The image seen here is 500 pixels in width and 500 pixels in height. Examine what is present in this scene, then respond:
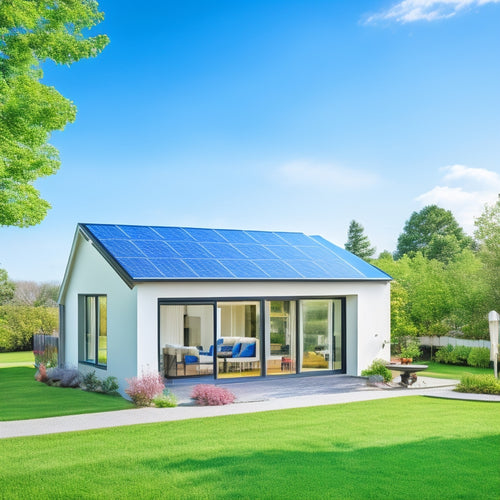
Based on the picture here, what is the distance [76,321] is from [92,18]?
976 cm

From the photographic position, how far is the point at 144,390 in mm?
14664

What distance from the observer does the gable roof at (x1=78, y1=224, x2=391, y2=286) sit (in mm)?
16984

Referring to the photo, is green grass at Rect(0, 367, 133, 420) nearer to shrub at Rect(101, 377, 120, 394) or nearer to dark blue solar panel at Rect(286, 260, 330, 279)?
shrub at Rect(101, 377, 120, 394)

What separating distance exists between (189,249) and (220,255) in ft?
3.24

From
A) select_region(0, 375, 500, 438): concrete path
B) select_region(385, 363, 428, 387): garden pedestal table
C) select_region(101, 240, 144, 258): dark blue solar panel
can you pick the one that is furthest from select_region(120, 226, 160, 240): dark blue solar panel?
select_region(385, 363, 428, 387): garden pedestal table

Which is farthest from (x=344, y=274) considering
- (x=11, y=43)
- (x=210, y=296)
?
(x=11, y=43)

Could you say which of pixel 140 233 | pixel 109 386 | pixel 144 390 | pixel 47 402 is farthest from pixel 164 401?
pixel 140 233

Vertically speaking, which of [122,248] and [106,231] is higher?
[106,231]

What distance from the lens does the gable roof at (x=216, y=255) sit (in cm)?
1698

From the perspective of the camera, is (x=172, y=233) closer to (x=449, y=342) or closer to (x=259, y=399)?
(x=259, y=399)

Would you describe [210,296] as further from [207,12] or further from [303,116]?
[303,116]

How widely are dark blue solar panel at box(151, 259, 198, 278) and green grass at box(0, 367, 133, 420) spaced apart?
140 inches

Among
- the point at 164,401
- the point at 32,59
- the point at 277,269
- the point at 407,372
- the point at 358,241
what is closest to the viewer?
the point at 164,401

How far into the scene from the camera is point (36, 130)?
15344mm
